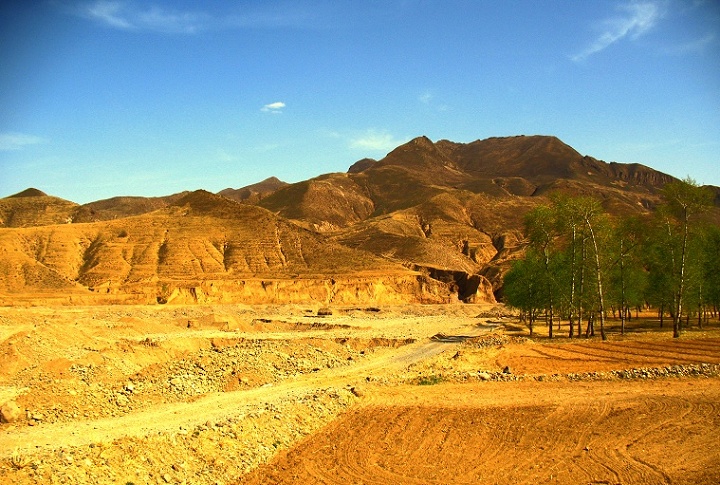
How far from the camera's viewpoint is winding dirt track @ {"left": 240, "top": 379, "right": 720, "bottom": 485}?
578 inches

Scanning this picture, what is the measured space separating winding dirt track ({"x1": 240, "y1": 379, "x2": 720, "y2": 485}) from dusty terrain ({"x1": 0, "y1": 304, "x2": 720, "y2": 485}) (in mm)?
64

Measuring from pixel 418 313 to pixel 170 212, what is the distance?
162 feet

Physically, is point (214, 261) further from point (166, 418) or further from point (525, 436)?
point (525, 436)

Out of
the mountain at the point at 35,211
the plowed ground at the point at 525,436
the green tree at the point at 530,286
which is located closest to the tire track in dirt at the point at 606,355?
the plowed ground at the point at 525,436

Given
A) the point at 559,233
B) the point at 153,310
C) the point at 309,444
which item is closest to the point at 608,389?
the point at 309,444

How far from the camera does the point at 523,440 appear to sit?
17047mm

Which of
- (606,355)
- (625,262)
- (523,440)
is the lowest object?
(523,440)

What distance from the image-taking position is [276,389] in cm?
2412

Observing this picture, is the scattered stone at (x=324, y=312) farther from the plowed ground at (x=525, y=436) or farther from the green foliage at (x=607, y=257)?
the plowed ground at (x=525, y=436)

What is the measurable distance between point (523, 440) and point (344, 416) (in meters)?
6.13

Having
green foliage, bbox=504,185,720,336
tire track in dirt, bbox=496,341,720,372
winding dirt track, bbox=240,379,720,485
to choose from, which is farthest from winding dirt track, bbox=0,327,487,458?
green foliage, bbox=504,185,720,336

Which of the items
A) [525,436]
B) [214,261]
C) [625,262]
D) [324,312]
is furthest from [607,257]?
[214,261]

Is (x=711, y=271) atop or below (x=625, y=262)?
below

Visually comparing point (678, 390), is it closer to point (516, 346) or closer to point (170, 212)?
point (516, 346)
